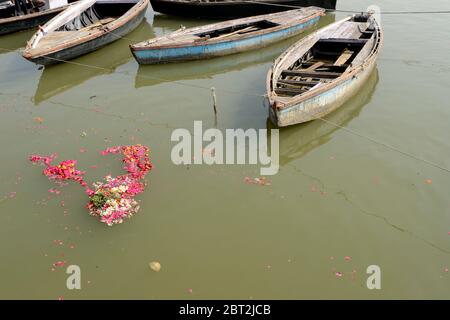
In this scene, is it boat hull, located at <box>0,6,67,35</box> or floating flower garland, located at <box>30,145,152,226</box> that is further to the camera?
boat hull, located at <box>0,6,67,35</box>

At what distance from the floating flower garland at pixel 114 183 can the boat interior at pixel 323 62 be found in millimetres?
4439

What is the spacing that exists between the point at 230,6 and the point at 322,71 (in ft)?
25.8

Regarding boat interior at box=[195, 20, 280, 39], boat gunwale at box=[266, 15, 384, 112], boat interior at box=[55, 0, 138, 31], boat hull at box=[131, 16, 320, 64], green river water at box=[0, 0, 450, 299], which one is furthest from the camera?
boat interior at box=[55, 0, 138, 31]

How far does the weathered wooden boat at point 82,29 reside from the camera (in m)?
14.0

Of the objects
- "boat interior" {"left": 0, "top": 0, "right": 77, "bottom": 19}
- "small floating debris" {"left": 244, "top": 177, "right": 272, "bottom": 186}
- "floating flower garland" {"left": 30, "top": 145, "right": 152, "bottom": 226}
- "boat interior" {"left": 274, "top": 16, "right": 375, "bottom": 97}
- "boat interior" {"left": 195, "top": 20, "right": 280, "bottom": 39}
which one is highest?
"boat interior" {"left": 0, "top": 0, "right": 77, "bottom": 19}

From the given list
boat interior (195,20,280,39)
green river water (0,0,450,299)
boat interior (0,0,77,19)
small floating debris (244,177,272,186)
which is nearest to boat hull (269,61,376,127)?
green river water (0,0,450,299)

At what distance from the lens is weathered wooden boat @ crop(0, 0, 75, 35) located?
57.5 feet

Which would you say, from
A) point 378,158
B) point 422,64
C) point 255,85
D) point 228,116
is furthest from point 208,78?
point 422,64

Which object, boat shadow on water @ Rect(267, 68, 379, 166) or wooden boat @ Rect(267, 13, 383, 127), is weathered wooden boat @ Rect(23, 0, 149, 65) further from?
boat shadow on water @ Rect(267, 68, 379, 166)

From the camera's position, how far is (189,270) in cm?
723

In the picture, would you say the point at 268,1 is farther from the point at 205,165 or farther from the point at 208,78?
the point at 205,165

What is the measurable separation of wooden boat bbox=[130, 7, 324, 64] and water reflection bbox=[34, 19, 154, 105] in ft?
5.57

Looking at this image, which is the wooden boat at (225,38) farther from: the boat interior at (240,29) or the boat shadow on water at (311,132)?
the boat shadow on water at (311,132)

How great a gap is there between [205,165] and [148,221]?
2.28 meters
